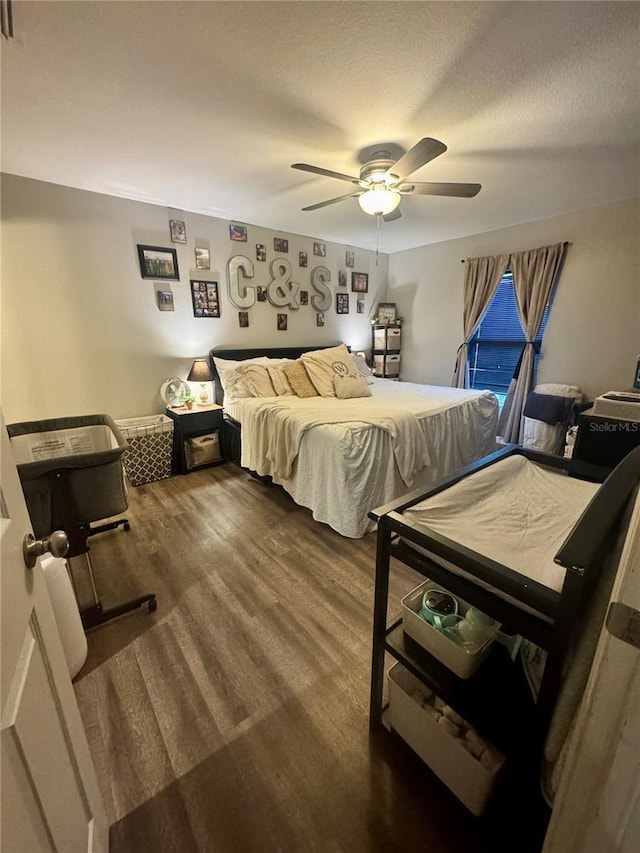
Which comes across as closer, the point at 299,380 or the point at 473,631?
the point at 473,631

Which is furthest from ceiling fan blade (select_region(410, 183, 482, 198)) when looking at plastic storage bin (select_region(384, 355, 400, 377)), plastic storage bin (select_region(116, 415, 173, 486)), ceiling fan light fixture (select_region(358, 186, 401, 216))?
plastic storage bin (select_region(384, 355, 400, 377))

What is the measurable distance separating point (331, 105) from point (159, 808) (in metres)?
2.90

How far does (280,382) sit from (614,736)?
3080 mm

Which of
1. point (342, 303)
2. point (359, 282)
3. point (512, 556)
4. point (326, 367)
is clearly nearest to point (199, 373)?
point (326, 367)

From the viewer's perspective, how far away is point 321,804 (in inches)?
40.6

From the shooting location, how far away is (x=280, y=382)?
11.0 feet

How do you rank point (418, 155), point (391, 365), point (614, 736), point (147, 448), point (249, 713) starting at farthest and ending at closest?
point (391, 365)
point (147, 448)
point (418, 155)
point (249, 713)
point (614, 736)

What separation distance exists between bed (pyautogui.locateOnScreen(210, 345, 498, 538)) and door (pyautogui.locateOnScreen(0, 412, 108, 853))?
1.64 meters

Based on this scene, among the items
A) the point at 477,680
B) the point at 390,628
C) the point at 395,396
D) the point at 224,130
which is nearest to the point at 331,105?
the point at 224,130

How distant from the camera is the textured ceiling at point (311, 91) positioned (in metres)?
1.24

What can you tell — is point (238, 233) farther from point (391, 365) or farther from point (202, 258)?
point (391, 365)

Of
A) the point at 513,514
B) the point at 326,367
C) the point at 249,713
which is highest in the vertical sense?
the point at 326,367

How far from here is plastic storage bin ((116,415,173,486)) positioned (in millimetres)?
2988

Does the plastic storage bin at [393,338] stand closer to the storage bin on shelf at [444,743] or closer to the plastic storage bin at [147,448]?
the plastic storage bin at [147,448]
